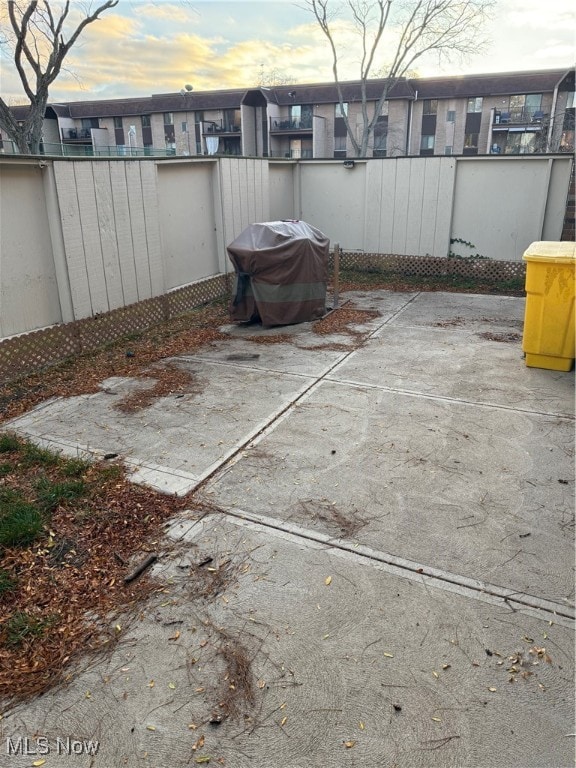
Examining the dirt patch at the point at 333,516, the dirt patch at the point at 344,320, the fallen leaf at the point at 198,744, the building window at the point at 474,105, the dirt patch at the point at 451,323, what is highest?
the building window at the point at 474,105

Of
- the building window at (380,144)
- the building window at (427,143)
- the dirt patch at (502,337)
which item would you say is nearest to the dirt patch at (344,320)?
the dirt patch at (502,337)

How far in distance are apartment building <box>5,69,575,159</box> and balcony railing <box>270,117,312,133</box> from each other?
71 millimetres

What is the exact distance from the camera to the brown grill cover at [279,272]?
722cm

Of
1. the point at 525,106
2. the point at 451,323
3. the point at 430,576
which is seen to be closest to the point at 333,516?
the point at 430,576

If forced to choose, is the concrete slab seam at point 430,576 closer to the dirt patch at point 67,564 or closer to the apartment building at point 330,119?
the dirt patch at point 67,564

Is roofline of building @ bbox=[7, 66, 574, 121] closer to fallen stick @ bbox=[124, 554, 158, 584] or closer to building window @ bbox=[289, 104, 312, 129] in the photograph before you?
building window @ bbox=[289, 104, 312, 129]

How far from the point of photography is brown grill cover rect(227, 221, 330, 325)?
23.7 feet

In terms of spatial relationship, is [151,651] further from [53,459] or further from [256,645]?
[53,459]

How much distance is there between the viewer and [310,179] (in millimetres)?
11516

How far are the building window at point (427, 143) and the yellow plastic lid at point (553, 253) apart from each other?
34.5 metres

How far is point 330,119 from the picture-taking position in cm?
3703

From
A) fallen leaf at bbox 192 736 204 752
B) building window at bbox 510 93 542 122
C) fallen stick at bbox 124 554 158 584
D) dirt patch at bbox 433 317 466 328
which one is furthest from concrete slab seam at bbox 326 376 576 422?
building window at bbox 510 93 542 122

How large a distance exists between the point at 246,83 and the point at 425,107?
12342 mm

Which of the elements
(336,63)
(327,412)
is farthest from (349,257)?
(336,63)
